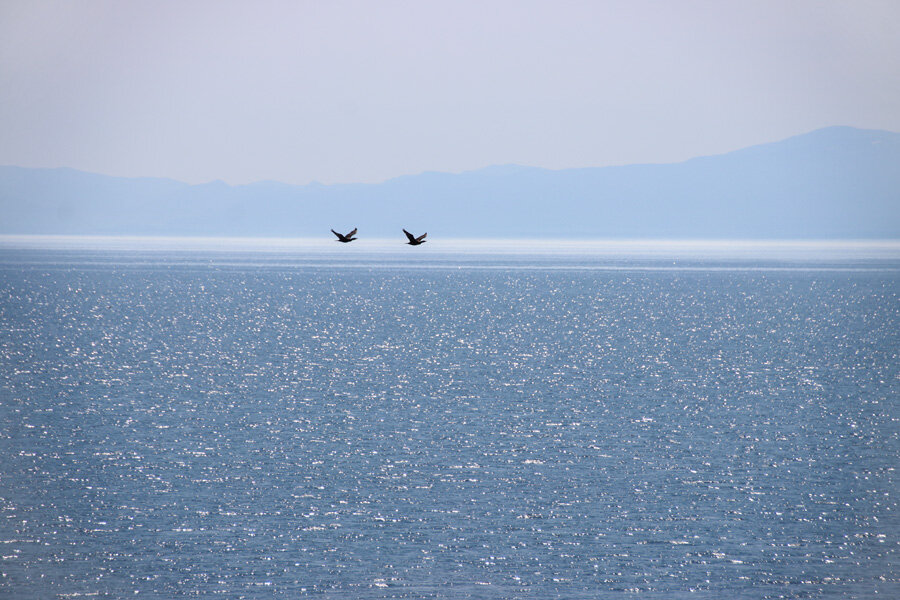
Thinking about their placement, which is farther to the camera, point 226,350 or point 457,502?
point 226,350

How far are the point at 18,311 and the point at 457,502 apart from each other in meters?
133

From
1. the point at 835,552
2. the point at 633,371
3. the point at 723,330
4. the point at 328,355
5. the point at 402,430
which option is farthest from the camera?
the point at 723,330

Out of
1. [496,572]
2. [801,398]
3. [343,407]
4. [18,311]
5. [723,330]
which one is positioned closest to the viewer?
[496,572]

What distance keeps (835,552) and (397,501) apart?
1783 cm

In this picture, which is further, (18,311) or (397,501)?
(18,311)

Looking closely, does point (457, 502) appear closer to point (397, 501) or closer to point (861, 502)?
point (397, 501)

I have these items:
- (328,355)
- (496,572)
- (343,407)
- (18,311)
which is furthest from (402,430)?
(18,311)

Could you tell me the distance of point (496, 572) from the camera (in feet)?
114

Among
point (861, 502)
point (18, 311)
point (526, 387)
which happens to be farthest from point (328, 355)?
point (18, 311)

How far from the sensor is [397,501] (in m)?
42.4

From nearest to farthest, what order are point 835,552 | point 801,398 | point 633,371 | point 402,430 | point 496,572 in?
point 496,572 → point 835,552 → point 402,430 → point 801,398 → point 633,371

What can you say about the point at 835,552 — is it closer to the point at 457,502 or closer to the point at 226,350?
the point at 457,502

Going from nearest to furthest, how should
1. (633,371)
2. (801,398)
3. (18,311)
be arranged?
(801,398)
(633,371)
(18,311)

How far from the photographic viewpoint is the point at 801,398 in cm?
7281
